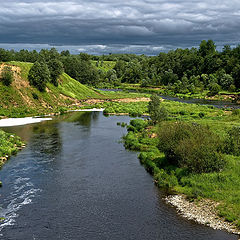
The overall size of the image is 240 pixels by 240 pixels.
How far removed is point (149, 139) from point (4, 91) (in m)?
63.3

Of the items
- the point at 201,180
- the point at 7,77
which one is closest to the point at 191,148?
the point at 201,180

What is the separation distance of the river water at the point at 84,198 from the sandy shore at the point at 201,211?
3.11ft

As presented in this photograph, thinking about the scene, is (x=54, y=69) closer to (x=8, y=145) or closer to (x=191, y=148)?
(x=8, y=145)

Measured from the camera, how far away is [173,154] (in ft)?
169

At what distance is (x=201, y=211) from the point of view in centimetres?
3809

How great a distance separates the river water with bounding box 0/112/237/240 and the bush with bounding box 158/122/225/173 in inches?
224

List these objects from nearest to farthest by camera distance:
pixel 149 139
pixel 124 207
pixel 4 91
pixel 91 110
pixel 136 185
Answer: pixel 124 207, pixel 136 185, pixel 149 139, pixel 4 91, pixel 91 110

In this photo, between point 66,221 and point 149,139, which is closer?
point 66,221

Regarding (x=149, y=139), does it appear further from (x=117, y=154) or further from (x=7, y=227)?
(x=7, y=227)

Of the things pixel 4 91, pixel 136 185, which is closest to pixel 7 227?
pixel 136 185

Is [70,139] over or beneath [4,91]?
beneath

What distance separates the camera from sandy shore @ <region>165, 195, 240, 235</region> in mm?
34656

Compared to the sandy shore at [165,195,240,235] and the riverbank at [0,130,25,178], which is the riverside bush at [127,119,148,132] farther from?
the sandy shore at [165,195,240,235]

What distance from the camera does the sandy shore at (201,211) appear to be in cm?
3466
